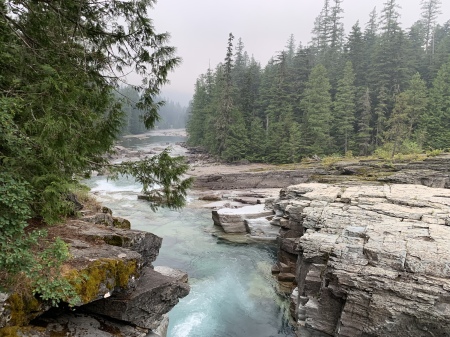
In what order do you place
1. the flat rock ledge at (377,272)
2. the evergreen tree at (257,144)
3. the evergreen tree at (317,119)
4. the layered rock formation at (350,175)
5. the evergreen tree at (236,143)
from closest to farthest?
the flat rock ledge at (377,272) < the layered rock formation at (350,175) < the evergreen tree at (317,119) < the evergreen tree at (236,143) < the evergreen tree at (257,144)

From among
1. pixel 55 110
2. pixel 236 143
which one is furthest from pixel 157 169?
pixel 236 143

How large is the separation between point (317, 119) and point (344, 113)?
4060mm

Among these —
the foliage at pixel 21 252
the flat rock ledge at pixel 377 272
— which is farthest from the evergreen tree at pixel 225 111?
the foliage at pixel 21 252

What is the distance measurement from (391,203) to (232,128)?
3184 cm

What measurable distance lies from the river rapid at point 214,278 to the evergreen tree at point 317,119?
917 inches

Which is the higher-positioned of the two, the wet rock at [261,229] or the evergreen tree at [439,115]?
the evergreen tree at [439,115]

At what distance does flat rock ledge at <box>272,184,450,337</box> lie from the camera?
7.86 m

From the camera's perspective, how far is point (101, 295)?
5457 millimetres

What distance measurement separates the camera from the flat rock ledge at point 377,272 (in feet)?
25.8

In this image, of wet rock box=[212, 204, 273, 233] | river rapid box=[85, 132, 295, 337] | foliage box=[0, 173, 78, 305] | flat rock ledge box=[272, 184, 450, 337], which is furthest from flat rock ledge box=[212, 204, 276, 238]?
foliage box=[0, 173, 78, 305]

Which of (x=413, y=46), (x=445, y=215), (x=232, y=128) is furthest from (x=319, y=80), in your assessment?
(x=445, y=215)

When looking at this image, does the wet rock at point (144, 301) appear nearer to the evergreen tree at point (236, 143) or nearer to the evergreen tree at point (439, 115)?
the evergreen tree at point (236, 143)

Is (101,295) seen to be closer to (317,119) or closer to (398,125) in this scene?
(398,125)

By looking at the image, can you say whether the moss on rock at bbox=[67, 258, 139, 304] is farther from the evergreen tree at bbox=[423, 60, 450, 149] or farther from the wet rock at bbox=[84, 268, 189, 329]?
the evergreen tree at bbox=[423, 60, 450, 149]
